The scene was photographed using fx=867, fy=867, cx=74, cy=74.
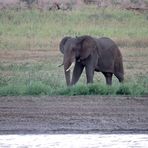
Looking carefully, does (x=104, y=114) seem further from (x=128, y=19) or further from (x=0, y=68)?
(x=128, y=19)

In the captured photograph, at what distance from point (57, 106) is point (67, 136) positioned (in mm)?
1942

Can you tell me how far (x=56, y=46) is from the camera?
28047 mm

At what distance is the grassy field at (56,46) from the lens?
49.2 feet

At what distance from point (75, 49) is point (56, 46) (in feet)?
34.8

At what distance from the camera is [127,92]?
14938 millimetres

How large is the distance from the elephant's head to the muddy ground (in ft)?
9.60

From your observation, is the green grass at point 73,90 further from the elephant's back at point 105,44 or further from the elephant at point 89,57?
the elephant's back at point 105,44

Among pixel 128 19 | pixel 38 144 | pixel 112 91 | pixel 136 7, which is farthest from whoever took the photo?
pixel 136 7

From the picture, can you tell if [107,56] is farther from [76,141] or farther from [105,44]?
[76,141]

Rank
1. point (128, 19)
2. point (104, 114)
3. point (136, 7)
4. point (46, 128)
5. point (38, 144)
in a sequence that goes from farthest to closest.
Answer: point (136, 7) → point (128, 19) → point (104, 114) → point (46, 128) → point (38, 144)


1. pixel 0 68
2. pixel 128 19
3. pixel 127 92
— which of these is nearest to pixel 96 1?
pixel 128 19

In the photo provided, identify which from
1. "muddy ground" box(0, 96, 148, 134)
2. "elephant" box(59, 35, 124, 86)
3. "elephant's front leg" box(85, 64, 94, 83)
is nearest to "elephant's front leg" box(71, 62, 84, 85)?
"elephant" box(59, 35, 124, 86)

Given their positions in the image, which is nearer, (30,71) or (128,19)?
(30,71)

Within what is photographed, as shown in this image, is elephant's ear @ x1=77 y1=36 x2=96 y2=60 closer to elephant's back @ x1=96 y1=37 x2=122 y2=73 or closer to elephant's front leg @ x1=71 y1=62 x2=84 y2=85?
elephant's front leg @ x1=71 y1=62 x2=84 y2=85
